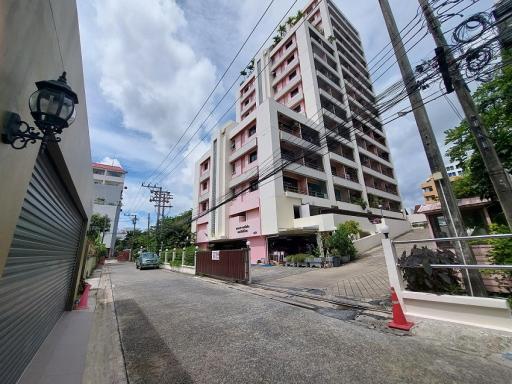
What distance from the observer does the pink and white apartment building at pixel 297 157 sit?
20.2 metres

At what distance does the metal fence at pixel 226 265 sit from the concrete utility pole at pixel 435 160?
780cm

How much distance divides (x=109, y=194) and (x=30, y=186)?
61.9 metres

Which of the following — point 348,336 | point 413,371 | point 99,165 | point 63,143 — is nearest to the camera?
point 413,371

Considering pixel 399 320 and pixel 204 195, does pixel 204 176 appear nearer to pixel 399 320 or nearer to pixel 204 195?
pixel 204 195

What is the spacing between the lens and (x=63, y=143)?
138 inches

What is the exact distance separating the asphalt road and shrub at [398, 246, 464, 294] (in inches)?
48.5

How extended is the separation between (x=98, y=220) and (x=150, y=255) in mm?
18061

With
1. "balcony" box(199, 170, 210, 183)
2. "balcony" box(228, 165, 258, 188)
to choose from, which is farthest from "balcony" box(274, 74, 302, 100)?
"balcony" box(199, 170, 210, 183)

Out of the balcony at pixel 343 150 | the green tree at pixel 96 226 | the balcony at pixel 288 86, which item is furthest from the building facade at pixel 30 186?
the balcony at pixel 288 86

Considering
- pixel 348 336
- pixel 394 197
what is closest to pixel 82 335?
pixel 348 336

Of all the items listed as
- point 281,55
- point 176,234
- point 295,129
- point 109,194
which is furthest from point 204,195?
point 109,194

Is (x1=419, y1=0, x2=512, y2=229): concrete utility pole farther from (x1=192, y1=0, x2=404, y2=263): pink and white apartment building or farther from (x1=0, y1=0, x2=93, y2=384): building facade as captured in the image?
(x1=192, y1=0, x2=404, y2=263): pink and white apartment building

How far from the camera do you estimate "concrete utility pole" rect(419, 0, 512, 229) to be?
433cm

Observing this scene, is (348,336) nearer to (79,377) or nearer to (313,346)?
(313,346)
